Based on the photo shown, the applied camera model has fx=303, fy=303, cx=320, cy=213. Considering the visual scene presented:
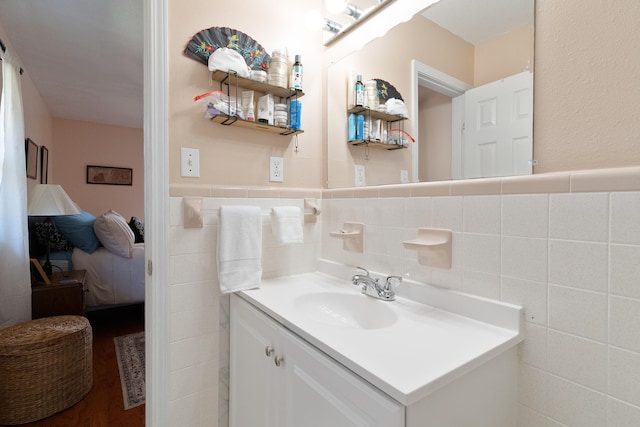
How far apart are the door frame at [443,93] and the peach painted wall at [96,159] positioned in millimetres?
5067

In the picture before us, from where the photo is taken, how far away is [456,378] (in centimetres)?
63

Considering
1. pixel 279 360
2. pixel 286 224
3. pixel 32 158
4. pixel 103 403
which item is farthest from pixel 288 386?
pixel 32 158

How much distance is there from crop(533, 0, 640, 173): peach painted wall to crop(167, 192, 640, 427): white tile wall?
115 millimetres

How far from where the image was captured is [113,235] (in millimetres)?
2689

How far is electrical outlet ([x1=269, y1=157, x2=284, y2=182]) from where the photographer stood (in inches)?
54.6

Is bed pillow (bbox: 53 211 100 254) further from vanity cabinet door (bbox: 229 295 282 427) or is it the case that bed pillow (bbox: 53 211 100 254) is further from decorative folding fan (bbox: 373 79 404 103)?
decorative folding fan (bbox: 373 79 404 103)

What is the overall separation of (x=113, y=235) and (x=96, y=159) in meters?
2.76

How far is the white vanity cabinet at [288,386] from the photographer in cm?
62

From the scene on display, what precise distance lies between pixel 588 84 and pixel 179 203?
1296mm

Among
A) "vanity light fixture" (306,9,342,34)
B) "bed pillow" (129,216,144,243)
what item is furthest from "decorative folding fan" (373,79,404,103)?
"bed pillow" (129,216,144,243)

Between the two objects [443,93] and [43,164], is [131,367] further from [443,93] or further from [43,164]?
[43,164]

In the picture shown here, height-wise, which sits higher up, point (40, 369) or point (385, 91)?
point (385, 91)

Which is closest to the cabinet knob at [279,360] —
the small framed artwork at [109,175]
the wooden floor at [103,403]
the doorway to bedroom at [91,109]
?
the doorway to bedroom at [91,109]

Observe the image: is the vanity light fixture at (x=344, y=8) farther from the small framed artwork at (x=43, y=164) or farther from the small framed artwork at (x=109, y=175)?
the small framed artwork at (x=109, y=175)
